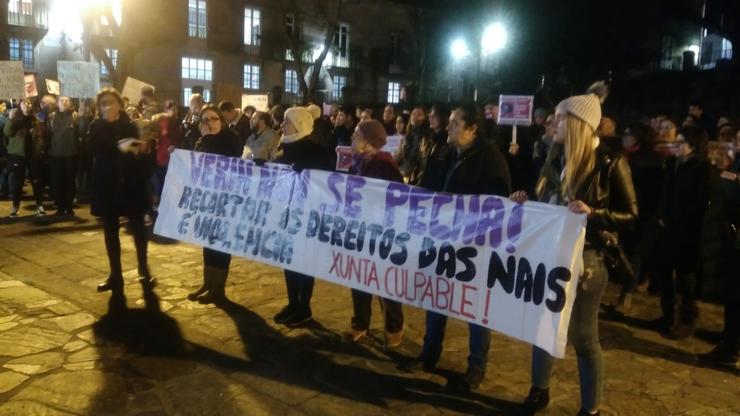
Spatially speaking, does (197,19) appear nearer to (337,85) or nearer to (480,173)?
(337,85)

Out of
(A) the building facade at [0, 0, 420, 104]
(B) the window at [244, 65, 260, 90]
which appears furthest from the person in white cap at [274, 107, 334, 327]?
(B) the window at [244, 65, 260, 90]

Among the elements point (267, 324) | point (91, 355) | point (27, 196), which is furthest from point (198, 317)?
point (27, 196)

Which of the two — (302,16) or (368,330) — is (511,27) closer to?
(302,16)

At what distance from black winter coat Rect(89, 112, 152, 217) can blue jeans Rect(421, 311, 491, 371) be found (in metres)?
3.40

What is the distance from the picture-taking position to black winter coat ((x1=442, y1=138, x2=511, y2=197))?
4.28 metres

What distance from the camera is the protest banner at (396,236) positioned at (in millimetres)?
3764

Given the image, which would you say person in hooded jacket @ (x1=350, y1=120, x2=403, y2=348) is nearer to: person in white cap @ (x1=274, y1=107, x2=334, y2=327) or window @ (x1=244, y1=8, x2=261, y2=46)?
person in white cap @ (x1=274, y1=107, x2=334, y2=327)

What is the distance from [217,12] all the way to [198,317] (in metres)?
30.6

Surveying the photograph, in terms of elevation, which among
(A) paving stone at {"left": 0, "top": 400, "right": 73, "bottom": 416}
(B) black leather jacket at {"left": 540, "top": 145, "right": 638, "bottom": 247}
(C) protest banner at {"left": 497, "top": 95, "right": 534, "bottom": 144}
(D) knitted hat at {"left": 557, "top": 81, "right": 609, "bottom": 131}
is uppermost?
(C) protest banner at {"left": 497, "top": 95, "right": 534, "bottom": 144}

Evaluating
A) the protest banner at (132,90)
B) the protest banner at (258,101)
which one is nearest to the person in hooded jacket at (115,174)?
the protest banner at (132,90)

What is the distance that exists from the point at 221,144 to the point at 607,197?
146 inches

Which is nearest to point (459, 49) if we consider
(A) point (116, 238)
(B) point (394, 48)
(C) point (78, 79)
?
(B) point (394, 48)

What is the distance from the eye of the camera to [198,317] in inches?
224

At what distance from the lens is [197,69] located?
3316 cm
